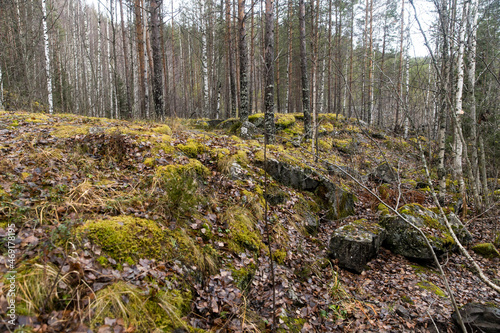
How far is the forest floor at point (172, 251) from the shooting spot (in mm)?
2049

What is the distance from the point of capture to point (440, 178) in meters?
6.67

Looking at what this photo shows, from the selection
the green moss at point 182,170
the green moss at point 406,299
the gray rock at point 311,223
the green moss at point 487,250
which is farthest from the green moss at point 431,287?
the green moss at point 182,170

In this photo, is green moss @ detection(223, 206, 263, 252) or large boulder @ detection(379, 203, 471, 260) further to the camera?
large boulder @ detection(379, 203, 471, 260)

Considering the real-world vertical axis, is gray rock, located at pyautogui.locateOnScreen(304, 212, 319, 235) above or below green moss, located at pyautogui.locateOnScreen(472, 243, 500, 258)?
above

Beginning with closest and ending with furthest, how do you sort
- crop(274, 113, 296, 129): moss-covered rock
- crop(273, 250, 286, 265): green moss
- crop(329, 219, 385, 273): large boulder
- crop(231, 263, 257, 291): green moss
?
crop(231, 263, 257, 291): green moss → crop(273, 250, 286, 265): green moss → crop(329, 219, 385, 273): large boulder → crop(274, 113, 296, 129): moss-covered rock

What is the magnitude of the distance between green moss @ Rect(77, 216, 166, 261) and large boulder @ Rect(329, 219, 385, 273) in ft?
11.1

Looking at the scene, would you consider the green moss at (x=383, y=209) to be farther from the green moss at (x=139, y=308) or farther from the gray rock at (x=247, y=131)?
the green moss at (x=139, y=308)

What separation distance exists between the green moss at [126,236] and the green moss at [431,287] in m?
4.62

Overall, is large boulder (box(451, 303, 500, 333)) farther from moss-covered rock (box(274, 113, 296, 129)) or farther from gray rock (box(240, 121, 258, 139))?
moss-covered rock (box(274, 113, 296, 129))

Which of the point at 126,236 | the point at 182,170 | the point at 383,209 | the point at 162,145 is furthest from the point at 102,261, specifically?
the point at 383,209

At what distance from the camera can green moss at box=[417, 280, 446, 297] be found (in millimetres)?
4129

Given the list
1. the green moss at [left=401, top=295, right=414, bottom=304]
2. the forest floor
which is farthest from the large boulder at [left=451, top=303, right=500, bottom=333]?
the green moss at [left=401, top=295, right=414, bottom=304]

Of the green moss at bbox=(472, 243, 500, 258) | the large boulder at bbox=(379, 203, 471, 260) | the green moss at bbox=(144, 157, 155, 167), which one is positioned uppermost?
the green moss at bbox=(144, 157, 155, 167)

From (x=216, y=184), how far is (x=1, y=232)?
3.08m
